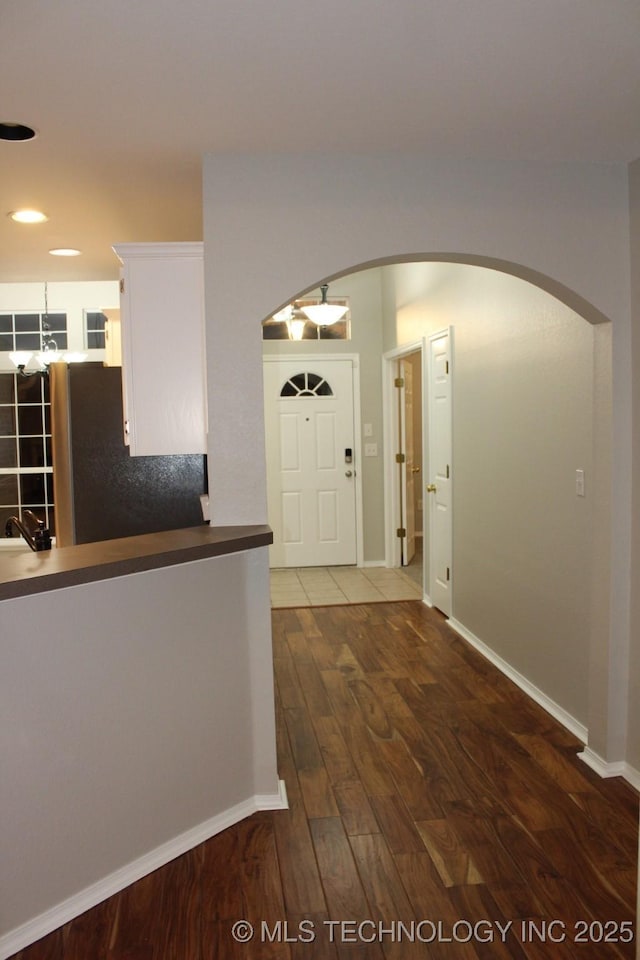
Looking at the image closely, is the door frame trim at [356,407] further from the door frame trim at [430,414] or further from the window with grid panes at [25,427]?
the window with grid panes at [25,427]

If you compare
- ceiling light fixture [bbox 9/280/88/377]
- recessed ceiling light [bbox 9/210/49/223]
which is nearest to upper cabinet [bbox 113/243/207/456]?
recessed ceiling light [bbox 9/210/49/223]

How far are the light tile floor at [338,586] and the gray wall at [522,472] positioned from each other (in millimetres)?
1137

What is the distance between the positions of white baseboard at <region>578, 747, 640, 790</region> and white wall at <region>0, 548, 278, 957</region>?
52.4 inches

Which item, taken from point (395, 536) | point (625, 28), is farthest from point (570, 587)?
point (395, 536)

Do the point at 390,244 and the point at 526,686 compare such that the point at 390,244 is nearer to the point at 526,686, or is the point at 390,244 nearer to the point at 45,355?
the point at 526,686

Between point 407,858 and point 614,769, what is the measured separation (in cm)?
105

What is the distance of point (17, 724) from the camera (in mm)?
2127


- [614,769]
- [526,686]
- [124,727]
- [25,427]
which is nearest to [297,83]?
[124,727]

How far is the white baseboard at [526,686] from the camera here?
11.1 ft

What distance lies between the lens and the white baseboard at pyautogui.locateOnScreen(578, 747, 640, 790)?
295cm

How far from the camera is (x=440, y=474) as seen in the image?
17.6 ft

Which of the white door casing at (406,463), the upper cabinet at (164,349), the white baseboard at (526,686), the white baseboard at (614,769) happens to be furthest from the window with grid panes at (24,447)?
the white baseboard at (614,769)

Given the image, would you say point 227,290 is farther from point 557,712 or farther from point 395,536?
point 395,536

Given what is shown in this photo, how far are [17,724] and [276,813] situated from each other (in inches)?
44.1
